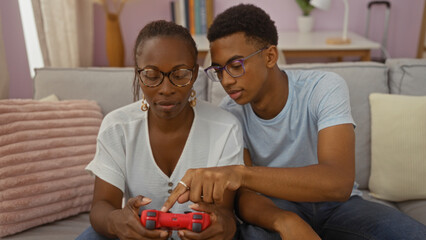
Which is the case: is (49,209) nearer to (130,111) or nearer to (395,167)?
(130,111)

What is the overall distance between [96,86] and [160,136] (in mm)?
670

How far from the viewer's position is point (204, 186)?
3.34 ft

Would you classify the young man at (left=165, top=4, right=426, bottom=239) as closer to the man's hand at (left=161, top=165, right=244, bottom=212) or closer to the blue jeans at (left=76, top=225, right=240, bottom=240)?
the man's hand at (left=161, top=165, right=244, bottom=212)

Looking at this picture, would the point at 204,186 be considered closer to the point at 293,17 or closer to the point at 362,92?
the point at 362,92

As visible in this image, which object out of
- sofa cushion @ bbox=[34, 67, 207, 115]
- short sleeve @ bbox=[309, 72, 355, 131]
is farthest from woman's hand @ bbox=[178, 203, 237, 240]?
sofa cushion @ bbox=[34, 67, 207, 115]

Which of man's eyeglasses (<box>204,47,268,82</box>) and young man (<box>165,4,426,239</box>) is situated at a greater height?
man's eyeglasses (<box>204,47,268,82</box>)

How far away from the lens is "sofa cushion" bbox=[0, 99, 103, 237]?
54.3 inches

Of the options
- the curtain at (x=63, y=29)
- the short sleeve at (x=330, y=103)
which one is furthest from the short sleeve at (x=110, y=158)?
the curtain at (x=63, y=29)

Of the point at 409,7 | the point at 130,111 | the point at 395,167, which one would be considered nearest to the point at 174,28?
the point at 130,111

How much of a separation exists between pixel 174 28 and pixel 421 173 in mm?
1143

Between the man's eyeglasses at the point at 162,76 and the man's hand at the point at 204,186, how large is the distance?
0.88ft

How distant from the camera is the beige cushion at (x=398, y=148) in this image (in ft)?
5.17

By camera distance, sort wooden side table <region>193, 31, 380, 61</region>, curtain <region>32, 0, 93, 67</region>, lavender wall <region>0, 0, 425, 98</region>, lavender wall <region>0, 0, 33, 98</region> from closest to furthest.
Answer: lavender wall <region>0, 0, 33, 98</region> → curtain <region>32, 0, 93, 67</region> → wooden side table <region>193, 31, 380, 61</region> → lavender wall <region>0, 0, 425, 98</region>

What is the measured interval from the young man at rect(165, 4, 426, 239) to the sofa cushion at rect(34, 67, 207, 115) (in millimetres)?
503
